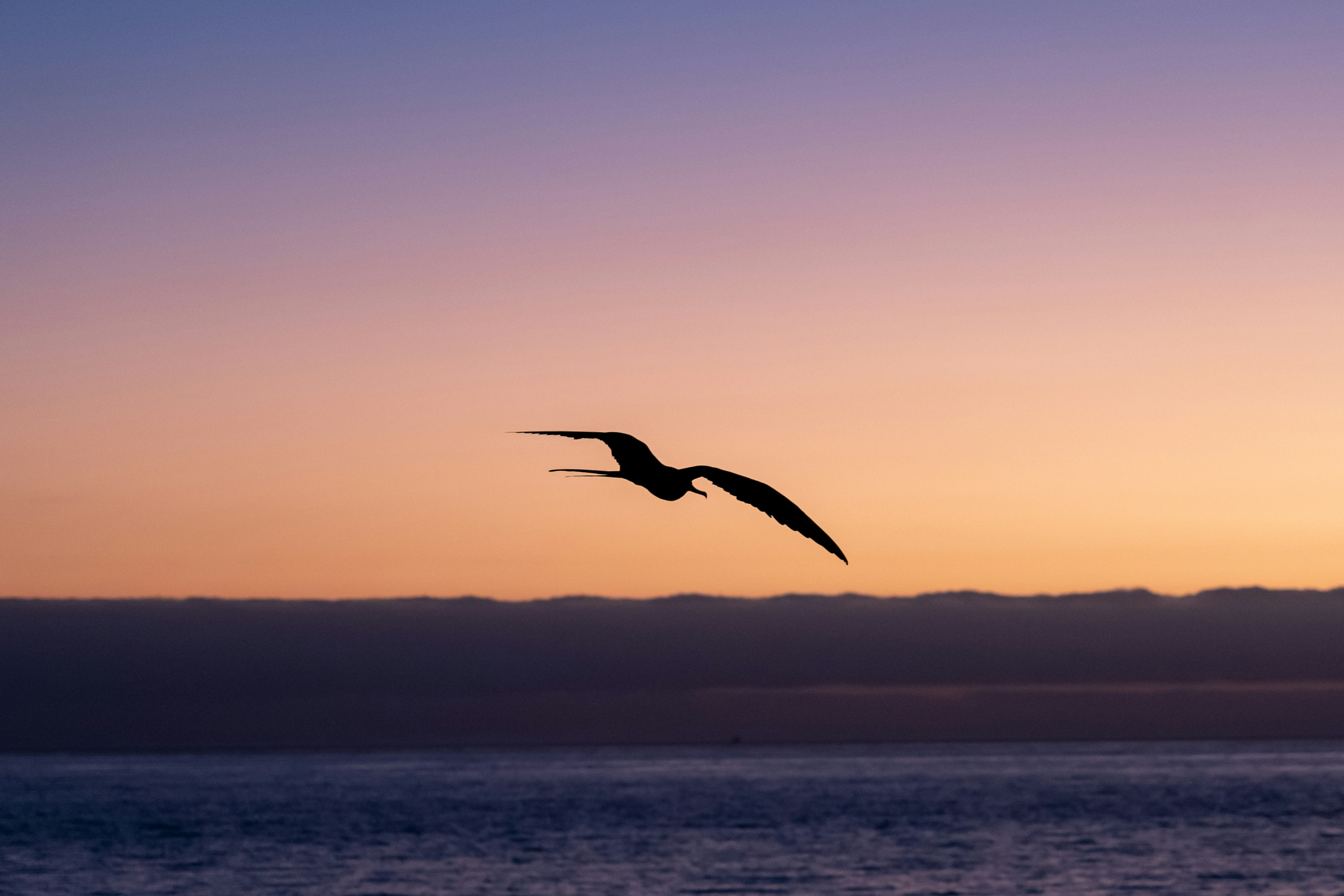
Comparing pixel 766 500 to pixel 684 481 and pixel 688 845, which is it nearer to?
pixel 684 481

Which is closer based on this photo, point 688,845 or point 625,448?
point 625,448

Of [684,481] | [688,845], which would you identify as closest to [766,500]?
[684,481]

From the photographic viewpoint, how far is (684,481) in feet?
38.8

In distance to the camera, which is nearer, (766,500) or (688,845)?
(766,500)

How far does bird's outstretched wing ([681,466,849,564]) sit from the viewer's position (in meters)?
12.1

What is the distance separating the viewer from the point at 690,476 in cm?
1184

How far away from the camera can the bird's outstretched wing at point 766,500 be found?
12.1 meters

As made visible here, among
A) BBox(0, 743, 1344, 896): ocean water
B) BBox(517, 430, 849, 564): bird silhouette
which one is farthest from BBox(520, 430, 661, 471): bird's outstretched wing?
BBox(0, 743, 1344, 896): ocean water

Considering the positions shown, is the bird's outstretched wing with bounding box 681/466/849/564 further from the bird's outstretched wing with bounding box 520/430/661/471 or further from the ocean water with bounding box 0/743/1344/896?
the ocean water with bounding box 0/743/1344/896

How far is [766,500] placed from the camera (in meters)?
12.5

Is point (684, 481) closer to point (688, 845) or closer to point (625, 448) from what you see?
point (625, 448)

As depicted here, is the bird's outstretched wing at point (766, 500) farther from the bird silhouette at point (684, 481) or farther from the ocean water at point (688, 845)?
the ocean water at point (688, 845)

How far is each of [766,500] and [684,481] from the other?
99cm

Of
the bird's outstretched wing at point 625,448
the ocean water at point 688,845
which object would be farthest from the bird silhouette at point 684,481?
the ocean water at point 688,845
